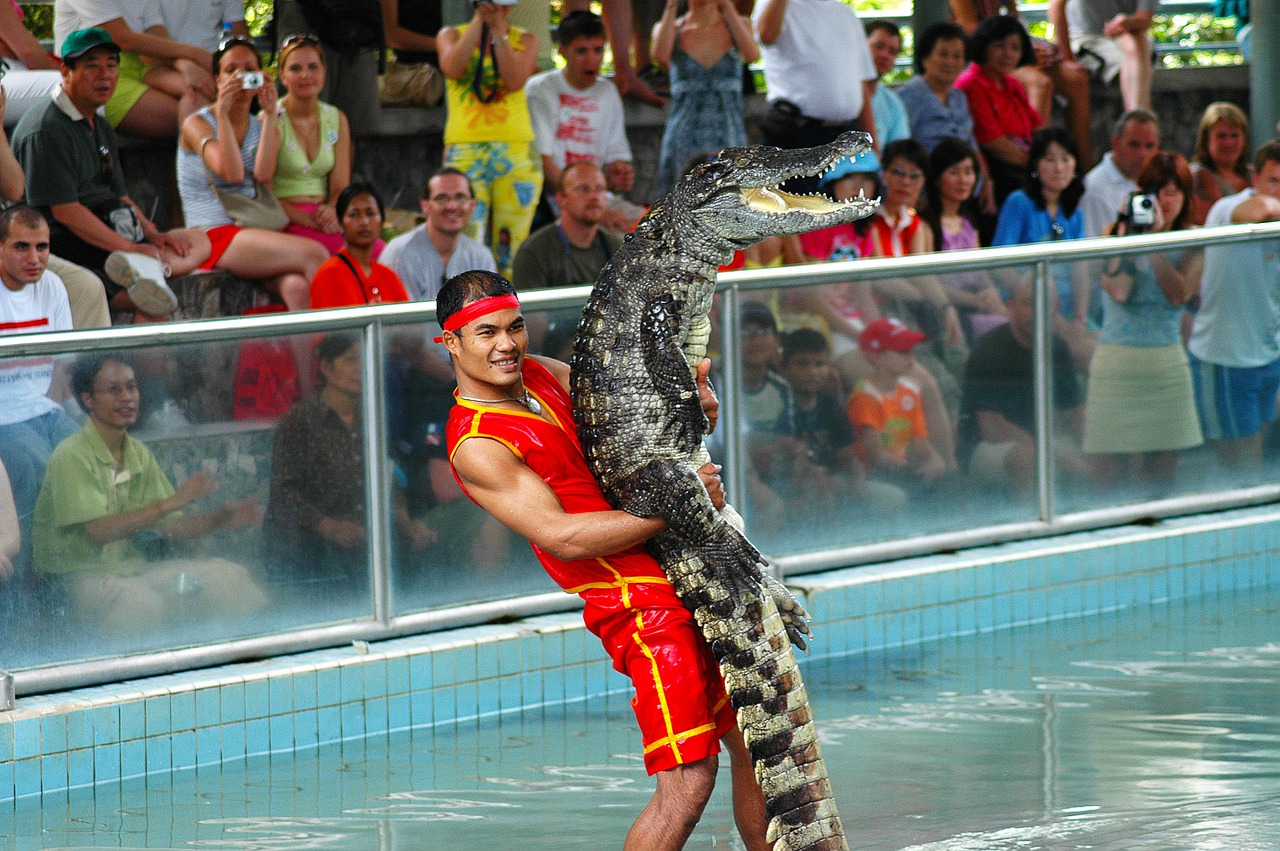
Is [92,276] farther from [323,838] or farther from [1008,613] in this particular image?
[1008,613]

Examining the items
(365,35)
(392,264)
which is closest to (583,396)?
(392,264)

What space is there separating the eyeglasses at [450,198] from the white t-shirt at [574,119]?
1.07 meters

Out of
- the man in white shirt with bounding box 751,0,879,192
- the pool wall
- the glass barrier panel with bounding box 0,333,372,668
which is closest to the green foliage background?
the man in white shirt with bounding box 751,0,879,192

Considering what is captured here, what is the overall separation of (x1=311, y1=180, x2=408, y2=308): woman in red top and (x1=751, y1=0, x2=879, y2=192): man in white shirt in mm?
2473

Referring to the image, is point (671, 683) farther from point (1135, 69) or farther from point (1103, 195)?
point (1135, 69)

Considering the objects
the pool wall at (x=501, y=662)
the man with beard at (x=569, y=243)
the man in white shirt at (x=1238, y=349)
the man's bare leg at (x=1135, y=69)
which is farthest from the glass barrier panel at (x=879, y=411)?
the man's bare leg at (x=1135, y=69)

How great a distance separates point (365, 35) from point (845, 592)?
392cm

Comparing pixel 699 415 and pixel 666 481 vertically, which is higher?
pixel 699 415

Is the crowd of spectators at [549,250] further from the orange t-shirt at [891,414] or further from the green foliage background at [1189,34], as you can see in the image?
the green foliage background at [1189,34]

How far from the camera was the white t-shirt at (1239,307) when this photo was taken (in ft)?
24.7

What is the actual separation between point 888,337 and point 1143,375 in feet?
4.32

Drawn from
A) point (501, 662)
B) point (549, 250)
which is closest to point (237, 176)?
point (549, 250)

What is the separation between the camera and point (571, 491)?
149 inches

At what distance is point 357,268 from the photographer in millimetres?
7051
